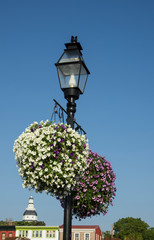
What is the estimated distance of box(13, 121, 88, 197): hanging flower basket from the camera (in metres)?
7.06

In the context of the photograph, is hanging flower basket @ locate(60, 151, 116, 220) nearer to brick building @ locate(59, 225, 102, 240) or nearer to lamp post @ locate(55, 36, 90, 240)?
lamp post @ locate(55, 36, 90, 240)

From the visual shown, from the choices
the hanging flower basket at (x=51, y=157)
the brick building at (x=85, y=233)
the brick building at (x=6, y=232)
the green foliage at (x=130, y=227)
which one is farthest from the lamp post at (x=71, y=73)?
the green foliage at (x=130, y=227)

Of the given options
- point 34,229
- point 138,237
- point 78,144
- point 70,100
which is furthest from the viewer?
point 138,237

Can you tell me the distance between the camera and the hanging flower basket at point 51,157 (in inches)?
278

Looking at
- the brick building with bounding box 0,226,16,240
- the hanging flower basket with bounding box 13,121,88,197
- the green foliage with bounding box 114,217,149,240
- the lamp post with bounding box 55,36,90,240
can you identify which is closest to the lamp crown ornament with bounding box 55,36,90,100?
the lamp post with bounding box 55,36,90,240

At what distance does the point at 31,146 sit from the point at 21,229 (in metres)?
67.5

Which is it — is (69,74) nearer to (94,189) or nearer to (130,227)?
(94,189)

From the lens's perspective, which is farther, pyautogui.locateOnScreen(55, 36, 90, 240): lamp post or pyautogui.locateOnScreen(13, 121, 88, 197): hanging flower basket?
pyautogui.locateOnScreen(55, 36, 90, 240): lamp post

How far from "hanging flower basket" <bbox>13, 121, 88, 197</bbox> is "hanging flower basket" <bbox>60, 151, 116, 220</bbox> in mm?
4443

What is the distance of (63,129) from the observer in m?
7.43

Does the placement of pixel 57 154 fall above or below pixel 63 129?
below

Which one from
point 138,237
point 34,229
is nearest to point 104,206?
point 34,229

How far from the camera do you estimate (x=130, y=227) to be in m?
108

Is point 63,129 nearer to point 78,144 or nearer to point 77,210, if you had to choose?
point 78,144
